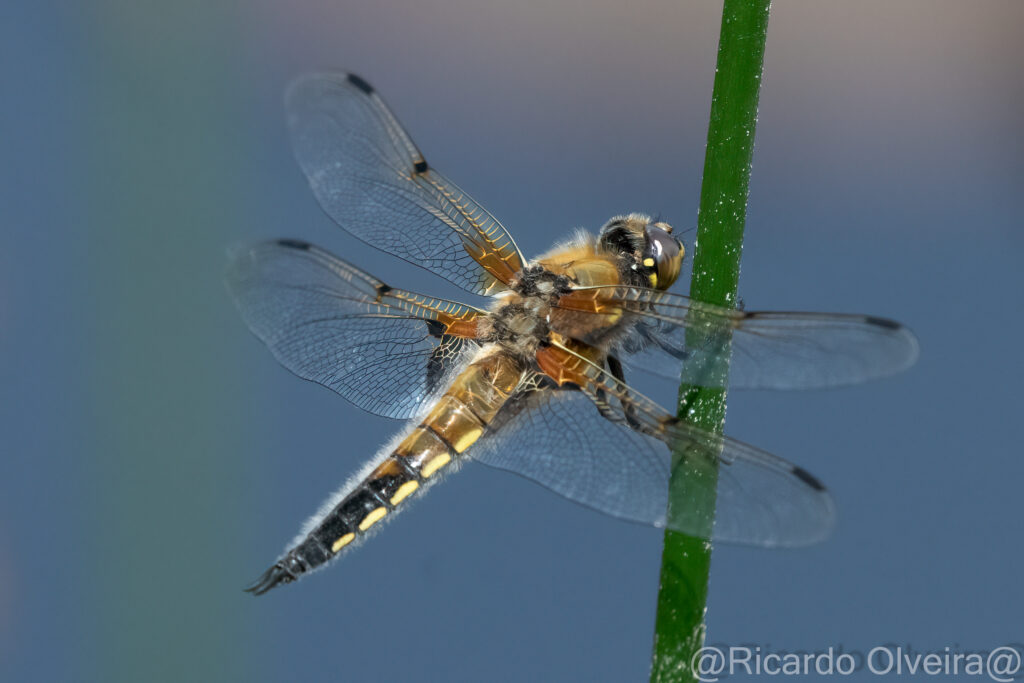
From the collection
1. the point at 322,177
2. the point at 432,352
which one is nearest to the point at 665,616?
the point at 432,352

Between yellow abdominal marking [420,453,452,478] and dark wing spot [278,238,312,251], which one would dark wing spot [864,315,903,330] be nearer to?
yellow abdominal marking [420,453,452,478]

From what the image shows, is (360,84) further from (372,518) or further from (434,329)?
(372,518)

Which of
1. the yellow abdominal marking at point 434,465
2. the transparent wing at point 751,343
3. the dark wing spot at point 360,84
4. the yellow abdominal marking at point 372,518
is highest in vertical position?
the dark wing spot at point 360,84

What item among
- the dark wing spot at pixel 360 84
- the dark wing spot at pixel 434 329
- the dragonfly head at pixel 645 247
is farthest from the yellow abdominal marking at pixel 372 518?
the dark wing spot at pixel 360 84

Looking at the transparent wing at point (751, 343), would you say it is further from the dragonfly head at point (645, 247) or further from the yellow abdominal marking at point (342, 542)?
the yellow abdominal marking at point (342, 542)

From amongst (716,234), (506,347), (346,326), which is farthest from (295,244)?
(716,234)
